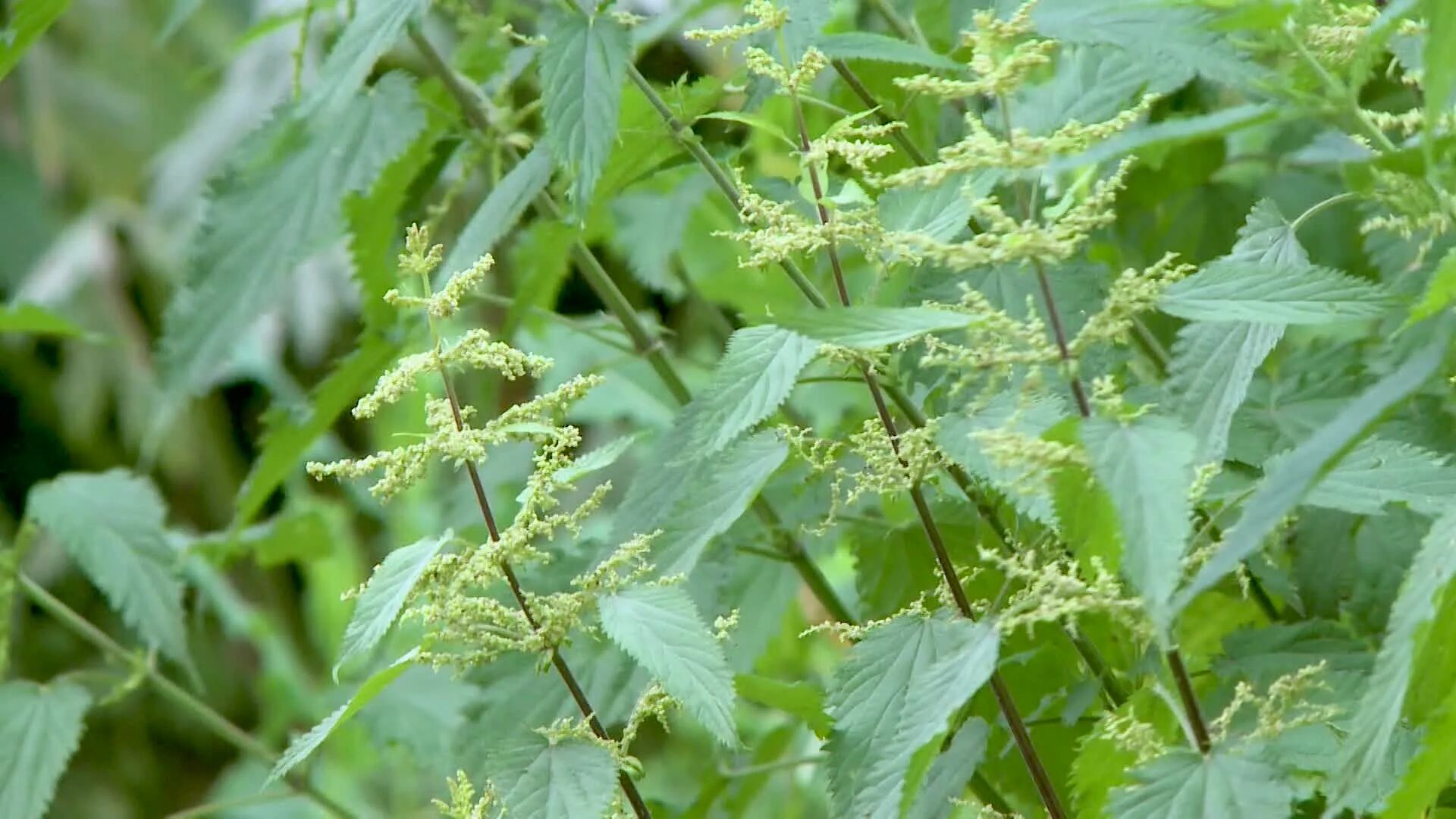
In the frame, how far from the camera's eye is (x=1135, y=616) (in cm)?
52

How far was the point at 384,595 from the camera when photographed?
0.53m

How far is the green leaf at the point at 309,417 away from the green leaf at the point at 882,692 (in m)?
0.37

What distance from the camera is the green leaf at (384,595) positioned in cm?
51

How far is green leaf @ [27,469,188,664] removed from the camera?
0.98 m

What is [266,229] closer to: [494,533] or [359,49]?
[359,49]

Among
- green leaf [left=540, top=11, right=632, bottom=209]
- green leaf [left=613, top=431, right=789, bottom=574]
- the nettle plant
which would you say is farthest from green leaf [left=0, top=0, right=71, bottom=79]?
green leaf [left=613, top=431, right=789, bottom=574]

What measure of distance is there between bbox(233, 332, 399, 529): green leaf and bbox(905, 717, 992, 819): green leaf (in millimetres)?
393

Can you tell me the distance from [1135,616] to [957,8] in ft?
1.37

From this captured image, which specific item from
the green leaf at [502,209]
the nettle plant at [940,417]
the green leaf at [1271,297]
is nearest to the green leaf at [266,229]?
the nettle plant at [940,417]

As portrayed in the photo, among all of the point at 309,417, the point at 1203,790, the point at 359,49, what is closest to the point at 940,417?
the point at 1203,790

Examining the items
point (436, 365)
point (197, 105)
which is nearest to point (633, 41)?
point (436, 365)

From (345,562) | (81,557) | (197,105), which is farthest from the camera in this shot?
(197,105)

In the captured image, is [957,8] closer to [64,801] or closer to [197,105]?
[197,105]

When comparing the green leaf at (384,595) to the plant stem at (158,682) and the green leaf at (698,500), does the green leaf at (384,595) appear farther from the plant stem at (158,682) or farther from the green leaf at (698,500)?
the plant stem at (158,682)
